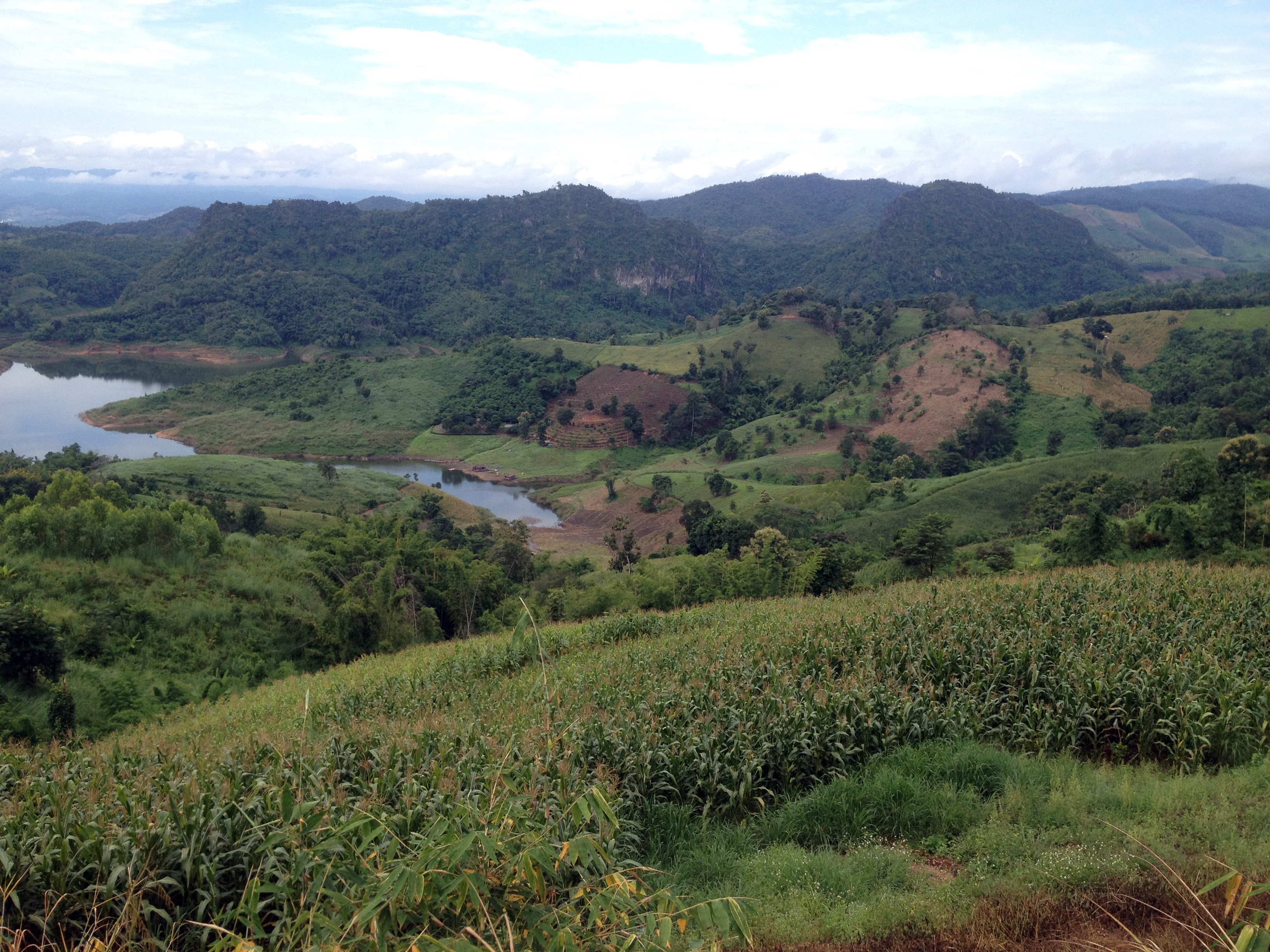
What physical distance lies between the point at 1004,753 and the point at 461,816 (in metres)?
7.07

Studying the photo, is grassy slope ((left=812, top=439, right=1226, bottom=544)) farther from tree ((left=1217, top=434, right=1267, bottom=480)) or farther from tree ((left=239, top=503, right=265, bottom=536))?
tree ((left=239, top=503, right=265, bottom=536))

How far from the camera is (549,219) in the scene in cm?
18675

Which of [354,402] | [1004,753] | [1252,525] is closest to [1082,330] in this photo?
[1252,525]

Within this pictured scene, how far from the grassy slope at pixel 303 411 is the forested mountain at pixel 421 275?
115 ft

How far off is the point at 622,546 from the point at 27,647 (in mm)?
38661

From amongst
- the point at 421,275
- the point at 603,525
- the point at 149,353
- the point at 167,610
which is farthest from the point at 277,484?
the point at 421,275

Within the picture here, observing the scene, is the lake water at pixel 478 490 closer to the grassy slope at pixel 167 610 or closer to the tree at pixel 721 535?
the tree at pixel 721 535

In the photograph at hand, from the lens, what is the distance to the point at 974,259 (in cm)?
18538

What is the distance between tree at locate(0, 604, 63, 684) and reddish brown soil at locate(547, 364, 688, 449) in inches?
2575

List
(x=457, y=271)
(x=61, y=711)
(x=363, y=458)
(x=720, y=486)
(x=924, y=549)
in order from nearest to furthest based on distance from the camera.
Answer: (x=61, y=711), (x=924, y=549), (x=720, y=486), (x=363, y=458), (x=457, y=271)

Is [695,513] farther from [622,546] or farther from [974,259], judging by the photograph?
[974,259]

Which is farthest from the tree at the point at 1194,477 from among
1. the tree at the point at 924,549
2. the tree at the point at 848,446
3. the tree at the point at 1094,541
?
the tree at the point at 848,446

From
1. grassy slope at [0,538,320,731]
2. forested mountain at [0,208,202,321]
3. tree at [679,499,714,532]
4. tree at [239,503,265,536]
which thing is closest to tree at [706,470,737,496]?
tree at [679,499,714,532]

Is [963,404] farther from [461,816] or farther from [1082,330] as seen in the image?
[461,816]
